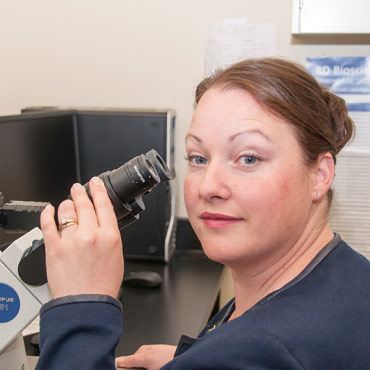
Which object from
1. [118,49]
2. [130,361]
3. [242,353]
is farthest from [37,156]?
[242,353]

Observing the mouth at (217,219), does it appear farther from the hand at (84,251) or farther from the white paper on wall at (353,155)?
the white paper on wall at (353,155)

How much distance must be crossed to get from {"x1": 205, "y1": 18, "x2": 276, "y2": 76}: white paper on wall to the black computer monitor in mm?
543

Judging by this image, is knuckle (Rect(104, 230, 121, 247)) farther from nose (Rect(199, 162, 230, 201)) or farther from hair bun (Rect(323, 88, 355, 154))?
hair bun (Rect(323, 88, 355, 154))

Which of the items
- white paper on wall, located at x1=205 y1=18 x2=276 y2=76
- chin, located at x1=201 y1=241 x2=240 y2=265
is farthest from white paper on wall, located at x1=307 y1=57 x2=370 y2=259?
chin, located at x1=201 y1=241 x2=240 y2=265

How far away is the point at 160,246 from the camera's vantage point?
1.96 metres

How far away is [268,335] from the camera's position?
2.46 ft

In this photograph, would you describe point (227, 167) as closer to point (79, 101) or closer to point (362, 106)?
point (362, 106)

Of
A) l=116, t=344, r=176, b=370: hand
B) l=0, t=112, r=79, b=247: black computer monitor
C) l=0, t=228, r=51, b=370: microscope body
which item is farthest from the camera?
l=0, t=112, r=79, b=247: black computer monitor

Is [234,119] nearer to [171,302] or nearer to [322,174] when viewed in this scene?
[322,174]

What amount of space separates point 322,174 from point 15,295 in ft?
1.81

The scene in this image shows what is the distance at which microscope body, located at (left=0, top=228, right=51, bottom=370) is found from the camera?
0.95 meters

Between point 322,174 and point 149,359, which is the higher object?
point 322,174

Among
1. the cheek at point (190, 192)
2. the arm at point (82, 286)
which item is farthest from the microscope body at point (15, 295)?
the cheek at point (190, 192)

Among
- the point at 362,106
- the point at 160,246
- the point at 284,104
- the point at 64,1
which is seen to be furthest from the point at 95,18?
the point at 284,104
